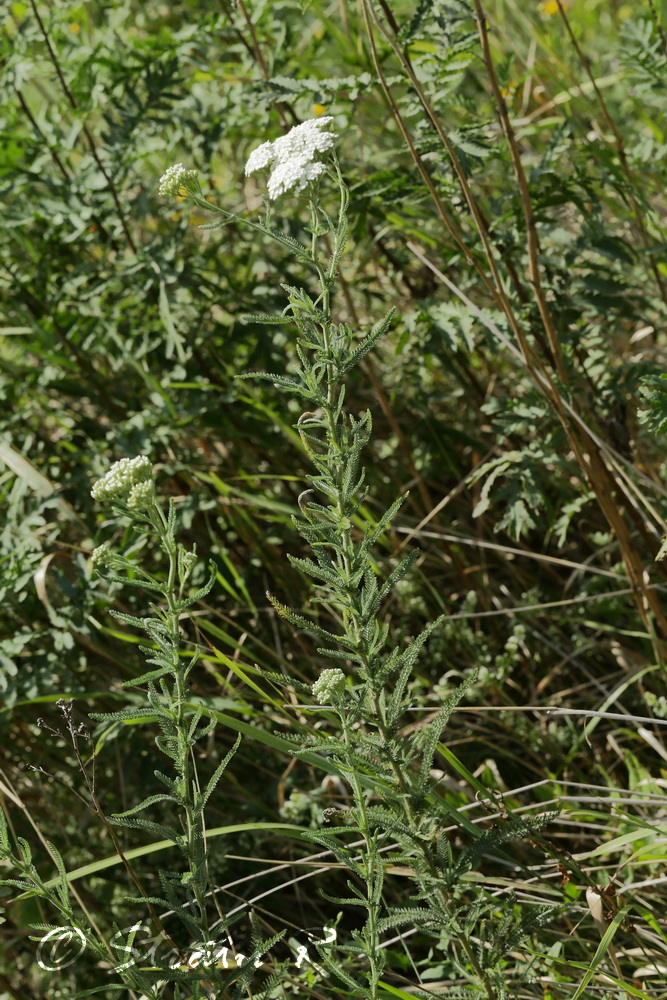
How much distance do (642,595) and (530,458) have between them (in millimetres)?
399

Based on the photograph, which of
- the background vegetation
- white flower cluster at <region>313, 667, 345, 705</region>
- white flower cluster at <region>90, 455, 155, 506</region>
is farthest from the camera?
the background vegetation

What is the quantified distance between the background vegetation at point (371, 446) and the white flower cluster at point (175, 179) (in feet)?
1.79

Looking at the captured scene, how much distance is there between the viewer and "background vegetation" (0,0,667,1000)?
2041 millimetres

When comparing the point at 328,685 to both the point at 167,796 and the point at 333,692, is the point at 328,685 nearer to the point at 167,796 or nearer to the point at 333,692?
the point at 333,692

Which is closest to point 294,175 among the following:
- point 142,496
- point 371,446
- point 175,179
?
point 175,179

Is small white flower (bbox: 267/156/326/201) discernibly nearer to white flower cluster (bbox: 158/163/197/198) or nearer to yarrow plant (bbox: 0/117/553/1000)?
yarrow plant (bbox: 0/117/553/1000)

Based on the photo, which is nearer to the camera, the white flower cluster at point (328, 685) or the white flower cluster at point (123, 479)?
the white flower cluster at point (328, 685)

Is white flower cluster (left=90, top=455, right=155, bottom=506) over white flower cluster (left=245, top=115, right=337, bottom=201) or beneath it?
beneath

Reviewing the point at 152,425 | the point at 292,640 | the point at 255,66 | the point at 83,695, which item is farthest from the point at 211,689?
the point at 255,66

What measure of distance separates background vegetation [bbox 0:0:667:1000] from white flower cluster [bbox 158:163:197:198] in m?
0.55

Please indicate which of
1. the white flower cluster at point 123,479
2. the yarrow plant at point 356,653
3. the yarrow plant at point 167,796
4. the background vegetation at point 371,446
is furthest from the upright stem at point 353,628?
the background vegetation at point 371,446

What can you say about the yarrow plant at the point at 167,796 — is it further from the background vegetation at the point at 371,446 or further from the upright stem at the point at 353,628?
the background vegetation at the point at 371,446

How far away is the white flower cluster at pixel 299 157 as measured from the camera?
1.27 m

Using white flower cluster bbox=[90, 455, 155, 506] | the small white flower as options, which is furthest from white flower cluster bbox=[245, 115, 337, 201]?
white flower cluster bbox=[90, 455, 155, 506]
